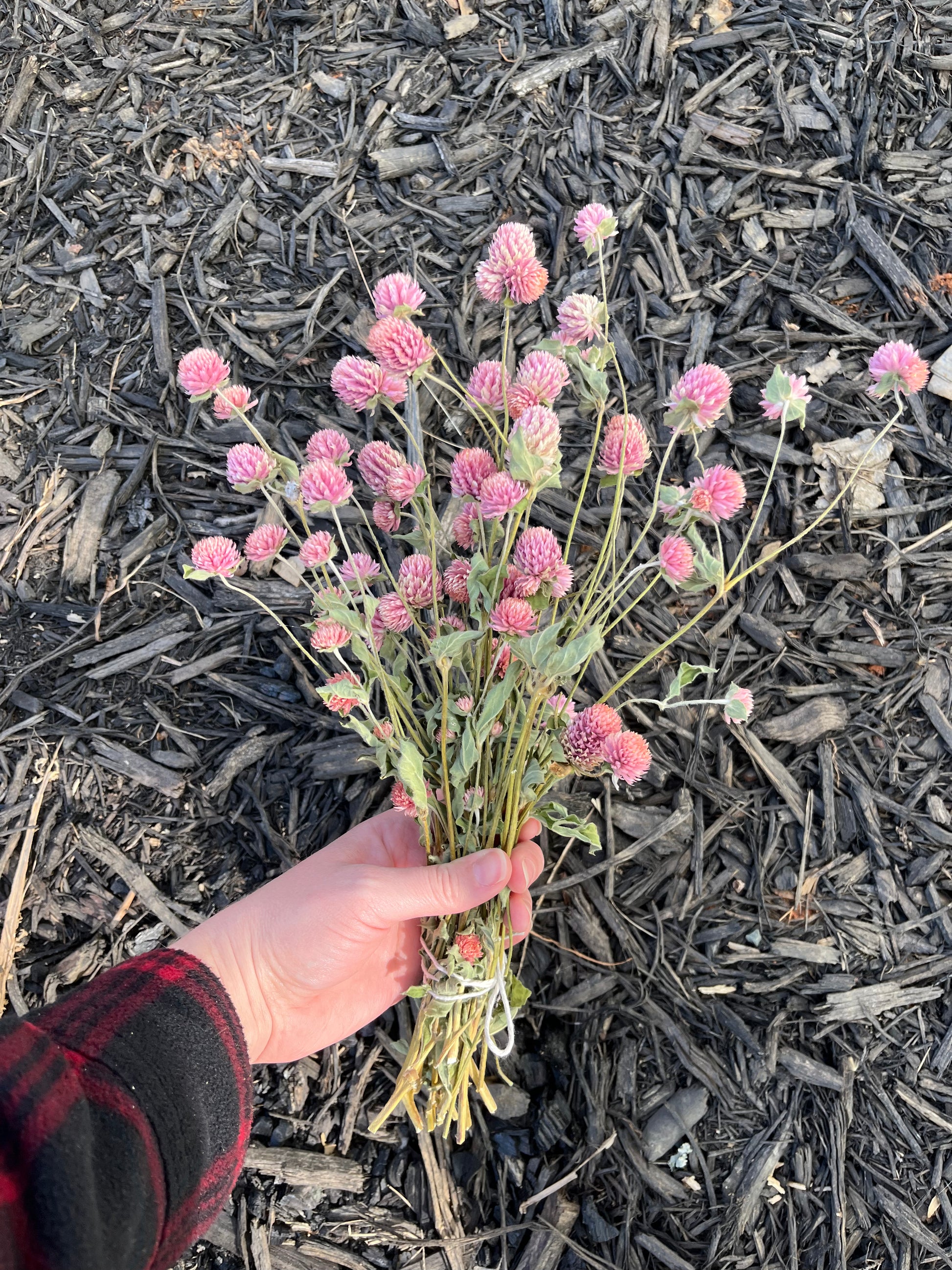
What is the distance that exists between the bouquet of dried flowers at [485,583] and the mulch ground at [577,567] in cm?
34

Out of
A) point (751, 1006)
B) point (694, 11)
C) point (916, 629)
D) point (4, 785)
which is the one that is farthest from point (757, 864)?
point (694, 11)

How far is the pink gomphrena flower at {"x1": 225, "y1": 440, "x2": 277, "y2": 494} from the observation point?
1227 millimetres

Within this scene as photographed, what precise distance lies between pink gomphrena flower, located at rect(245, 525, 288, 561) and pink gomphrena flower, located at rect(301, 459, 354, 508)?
80mm

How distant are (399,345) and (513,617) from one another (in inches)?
15.6

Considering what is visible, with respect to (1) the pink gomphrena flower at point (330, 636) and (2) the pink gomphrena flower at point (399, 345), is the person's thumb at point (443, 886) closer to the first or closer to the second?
Result: (1) the pink gomphrena flower at point (330, 636)

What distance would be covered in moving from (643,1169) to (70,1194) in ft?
3.73

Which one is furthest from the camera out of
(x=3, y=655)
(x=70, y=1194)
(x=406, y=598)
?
(x=3, y=655)

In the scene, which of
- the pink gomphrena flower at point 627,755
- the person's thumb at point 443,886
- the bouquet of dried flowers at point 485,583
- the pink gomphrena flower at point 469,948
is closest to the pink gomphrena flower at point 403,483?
the bouquet of dried flowers at point 485,583

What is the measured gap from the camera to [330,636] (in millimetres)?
1229

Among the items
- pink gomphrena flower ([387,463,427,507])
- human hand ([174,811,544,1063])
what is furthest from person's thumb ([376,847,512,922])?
pink gomphrena flower ([387,463,427,507])

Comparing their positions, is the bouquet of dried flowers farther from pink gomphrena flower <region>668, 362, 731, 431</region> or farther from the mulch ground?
the mulch ground

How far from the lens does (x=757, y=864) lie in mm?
1832

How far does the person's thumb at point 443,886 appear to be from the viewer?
1366 millimetres

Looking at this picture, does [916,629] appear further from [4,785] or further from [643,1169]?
[4,785]
